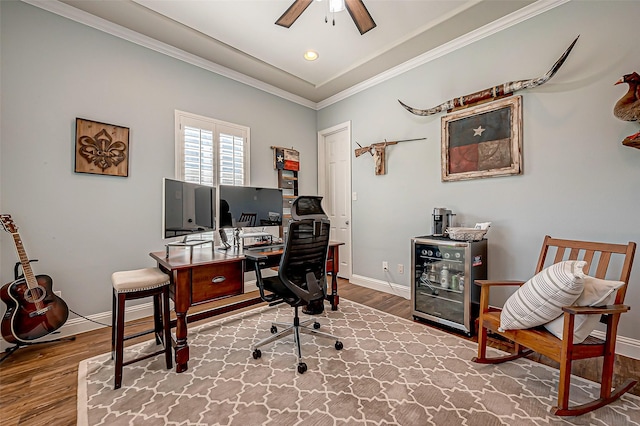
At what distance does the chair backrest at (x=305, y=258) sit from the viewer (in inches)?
74.9

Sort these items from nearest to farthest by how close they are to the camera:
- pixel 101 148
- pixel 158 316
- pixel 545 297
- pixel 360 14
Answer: pixel 545 297
pixel 360 14
pixel 158 316
pixel 101 148

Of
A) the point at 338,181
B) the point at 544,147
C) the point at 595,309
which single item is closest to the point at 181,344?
the point at 595,309

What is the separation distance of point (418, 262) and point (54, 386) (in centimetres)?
300

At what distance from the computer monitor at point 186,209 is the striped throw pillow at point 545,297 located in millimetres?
2403

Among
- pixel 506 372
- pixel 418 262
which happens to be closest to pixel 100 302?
pixel 418 262

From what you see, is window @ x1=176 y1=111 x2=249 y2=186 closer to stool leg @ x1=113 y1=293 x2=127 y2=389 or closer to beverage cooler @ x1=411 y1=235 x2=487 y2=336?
stool leg @ x1=113 y1=293 x2=127 y2=389

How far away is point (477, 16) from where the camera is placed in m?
2.48

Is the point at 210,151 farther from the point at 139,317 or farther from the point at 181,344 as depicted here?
the point at 181,344

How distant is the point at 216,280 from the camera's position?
192 centimetres

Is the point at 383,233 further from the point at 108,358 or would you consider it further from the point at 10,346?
the point at 10,346

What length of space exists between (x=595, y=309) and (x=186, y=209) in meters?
2.73

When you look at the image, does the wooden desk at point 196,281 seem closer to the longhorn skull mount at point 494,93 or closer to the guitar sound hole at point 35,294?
the guitar sound hole at point 35,294

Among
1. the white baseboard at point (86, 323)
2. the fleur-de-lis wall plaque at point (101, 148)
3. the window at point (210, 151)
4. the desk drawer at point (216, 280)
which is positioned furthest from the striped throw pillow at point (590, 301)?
the fleur-de-lis wall plaque at point (101, 148)

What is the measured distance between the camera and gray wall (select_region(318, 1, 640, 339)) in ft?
6.61
